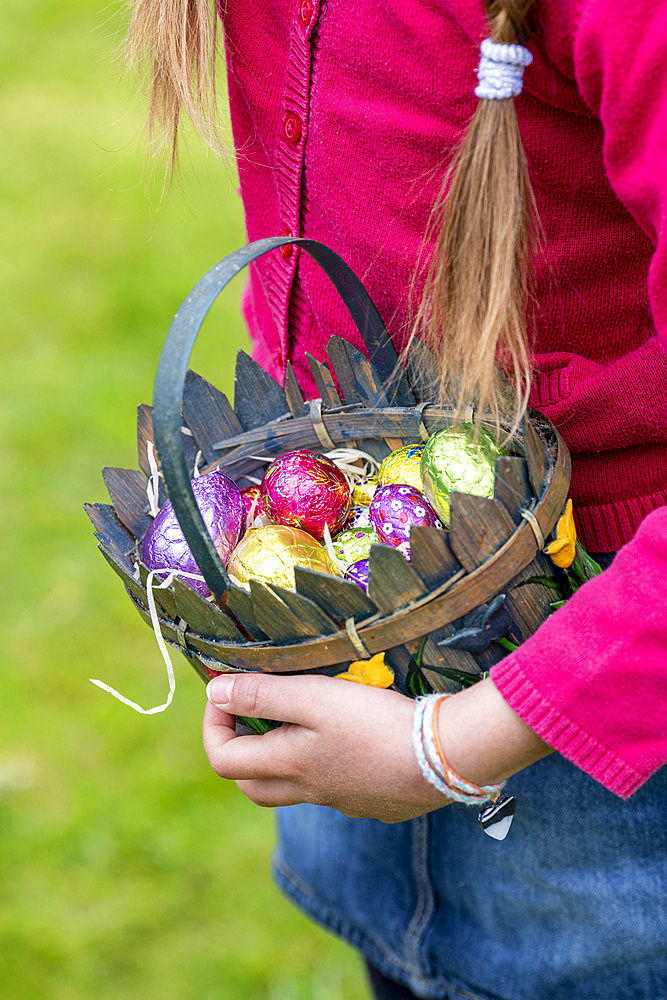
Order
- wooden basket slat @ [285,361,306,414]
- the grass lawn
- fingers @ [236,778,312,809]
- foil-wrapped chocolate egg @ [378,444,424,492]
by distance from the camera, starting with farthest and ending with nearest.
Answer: the grass lawn
wooden basket slat @ [285,361,306,414]
foil-wrapped chocolate egg @ [378,444,424,492]
fingers @ [236,778,312,809]

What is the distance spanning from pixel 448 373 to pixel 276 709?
33 cm

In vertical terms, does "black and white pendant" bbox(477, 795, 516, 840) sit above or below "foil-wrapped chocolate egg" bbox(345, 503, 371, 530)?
below

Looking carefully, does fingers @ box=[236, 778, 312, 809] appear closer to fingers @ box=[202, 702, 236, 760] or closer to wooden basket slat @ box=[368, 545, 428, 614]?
fingers @ box=[202, 702, 236, 760]

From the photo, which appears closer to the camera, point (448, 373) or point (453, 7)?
point (453, 7)

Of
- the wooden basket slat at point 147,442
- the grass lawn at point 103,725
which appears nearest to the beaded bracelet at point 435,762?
the wooden basket slat at point 147,442

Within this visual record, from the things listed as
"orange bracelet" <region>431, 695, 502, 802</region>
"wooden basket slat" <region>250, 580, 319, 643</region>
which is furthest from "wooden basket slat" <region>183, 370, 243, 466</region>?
"orange bracelet" <region>431, 695, 502, 802</region>

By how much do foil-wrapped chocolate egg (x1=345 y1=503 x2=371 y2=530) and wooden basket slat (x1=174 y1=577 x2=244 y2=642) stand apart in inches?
11.1

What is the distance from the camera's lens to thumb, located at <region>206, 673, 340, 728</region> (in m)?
0.78

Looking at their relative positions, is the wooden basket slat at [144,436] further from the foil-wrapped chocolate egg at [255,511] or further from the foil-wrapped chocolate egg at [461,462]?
the foil-wrapped chocolate egg at [461,462]

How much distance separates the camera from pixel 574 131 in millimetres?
772

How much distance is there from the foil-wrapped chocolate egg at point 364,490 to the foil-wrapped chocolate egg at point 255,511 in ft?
0.33

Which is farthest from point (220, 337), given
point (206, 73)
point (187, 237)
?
point (206, 73)

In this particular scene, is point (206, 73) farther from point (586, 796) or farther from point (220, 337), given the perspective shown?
point (220, 337)

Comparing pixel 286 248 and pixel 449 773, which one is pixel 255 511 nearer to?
pixel 286 248
